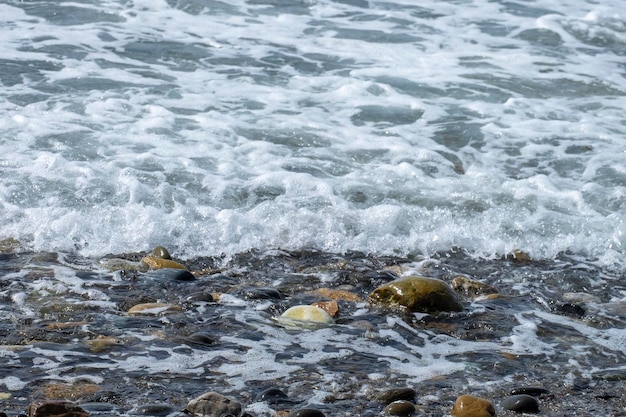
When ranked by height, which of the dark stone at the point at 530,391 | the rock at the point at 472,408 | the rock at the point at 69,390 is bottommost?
the dark stone at the point at 530,391

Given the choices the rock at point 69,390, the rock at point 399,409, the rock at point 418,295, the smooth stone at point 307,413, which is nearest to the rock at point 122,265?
the rock at point 418,295

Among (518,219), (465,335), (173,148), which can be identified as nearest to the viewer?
(465,335)

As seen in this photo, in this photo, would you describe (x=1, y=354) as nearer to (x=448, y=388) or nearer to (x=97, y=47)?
(x=448, y=388)

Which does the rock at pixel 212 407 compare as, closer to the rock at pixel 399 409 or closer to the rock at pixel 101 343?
the rock at pixel 399 409

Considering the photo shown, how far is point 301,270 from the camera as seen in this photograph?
473 centimetres

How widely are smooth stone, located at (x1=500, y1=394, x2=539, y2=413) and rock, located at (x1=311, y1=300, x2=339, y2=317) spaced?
43.1 inches

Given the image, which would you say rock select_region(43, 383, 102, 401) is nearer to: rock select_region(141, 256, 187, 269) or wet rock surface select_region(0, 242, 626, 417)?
wet rock surface select_region(0, 242, 626, 417)

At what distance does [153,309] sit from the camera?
4031 millimetres

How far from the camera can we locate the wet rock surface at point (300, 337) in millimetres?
3260

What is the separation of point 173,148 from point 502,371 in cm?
361

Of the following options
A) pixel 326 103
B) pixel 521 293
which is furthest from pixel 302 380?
pixel 326 103

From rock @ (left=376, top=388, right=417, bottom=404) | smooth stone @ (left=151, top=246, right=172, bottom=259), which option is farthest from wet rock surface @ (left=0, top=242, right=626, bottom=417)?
smooth stone @ (left=151, top=246, right=172, bottom=259)

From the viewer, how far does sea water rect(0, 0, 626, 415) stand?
12.1ft

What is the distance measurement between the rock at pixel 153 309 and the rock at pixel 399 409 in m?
1.30
